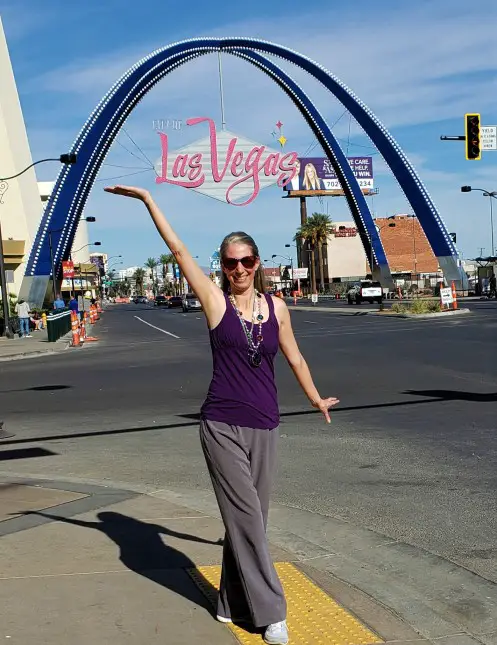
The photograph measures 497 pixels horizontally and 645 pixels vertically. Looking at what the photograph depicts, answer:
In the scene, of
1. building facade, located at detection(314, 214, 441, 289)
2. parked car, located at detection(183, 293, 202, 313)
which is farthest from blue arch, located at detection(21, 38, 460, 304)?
building facade, located at detection(314, 214, 441, 289)

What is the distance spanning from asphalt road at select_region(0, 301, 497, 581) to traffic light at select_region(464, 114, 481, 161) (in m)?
8.66

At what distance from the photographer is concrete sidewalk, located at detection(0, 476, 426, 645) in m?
4.15

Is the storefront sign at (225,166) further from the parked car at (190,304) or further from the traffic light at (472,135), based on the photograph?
the parked car at (190,304)

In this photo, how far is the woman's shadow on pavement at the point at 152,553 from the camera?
4.73 meters

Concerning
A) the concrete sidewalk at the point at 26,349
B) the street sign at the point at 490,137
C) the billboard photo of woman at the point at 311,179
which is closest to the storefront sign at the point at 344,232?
the billboard photo of woman at the point at 311,179

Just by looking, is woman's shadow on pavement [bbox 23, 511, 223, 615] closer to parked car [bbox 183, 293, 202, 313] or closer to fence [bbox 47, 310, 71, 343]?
fence [bbox 47, 310, 71, 343]

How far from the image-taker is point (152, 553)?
17.7ft

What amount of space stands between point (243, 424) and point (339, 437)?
5943 millimetres

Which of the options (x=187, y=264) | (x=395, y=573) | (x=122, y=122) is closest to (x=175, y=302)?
(x=122, y=122)

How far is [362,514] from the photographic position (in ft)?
21.4

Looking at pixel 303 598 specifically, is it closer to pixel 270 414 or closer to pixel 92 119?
pixel 270 414

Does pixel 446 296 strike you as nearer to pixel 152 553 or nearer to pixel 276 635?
pixel 152 553

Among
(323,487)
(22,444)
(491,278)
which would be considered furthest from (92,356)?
(491,278)

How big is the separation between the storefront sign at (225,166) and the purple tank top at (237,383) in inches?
1449
